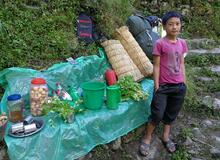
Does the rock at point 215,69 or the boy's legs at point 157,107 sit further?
the rock at point 215,69

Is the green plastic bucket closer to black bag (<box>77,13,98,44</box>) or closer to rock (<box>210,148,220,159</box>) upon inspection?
black bag (<box>77,13,98,44</box>)

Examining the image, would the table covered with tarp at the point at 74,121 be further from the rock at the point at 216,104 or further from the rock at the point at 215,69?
the rock at the point at 215,69

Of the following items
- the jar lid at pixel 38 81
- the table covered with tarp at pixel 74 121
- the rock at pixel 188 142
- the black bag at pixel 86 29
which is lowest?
the rock at pixel 188 142

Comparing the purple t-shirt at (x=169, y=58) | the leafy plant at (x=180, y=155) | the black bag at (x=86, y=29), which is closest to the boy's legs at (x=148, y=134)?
the leafy plant at (x=180, y=155)

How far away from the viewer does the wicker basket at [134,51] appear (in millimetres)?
4782

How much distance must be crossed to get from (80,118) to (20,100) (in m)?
0.71

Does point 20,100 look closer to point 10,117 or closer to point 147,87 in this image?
point 10,117

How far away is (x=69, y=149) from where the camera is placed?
11.6ft

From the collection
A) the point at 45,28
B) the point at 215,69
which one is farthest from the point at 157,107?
the point at 215,69

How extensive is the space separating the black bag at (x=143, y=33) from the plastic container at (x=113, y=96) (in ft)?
4.74

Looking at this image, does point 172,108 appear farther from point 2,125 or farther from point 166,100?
point 2,125

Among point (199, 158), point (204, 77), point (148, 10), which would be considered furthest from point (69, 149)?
point (148, 10)

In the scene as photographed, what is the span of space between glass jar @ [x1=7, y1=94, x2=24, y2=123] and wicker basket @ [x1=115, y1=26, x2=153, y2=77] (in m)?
1.93

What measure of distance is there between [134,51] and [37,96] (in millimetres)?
1806
